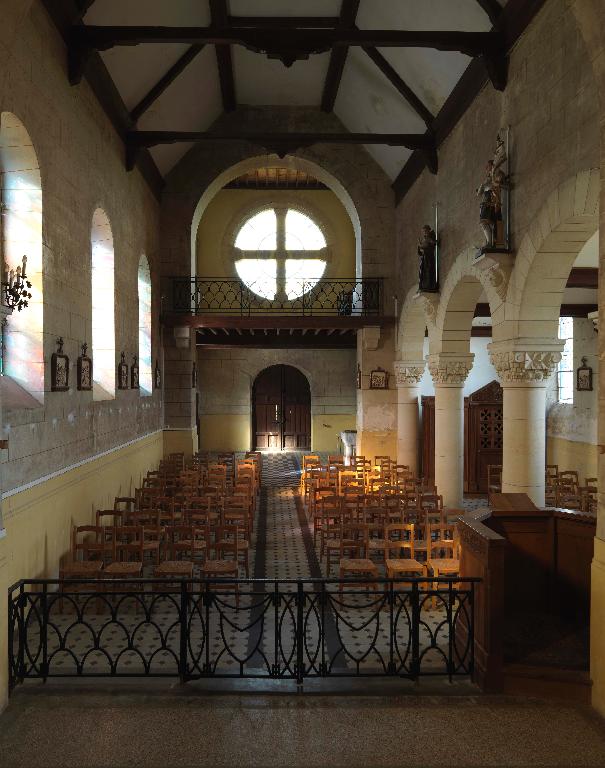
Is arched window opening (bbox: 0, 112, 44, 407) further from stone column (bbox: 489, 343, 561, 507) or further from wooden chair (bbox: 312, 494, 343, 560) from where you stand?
stone column (bbox: 489, 343, 561, 507)

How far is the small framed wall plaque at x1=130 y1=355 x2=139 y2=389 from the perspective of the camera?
46.5 ft

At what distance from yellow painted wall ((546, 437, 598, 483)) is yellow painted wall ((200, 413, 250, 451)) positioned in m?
11.1

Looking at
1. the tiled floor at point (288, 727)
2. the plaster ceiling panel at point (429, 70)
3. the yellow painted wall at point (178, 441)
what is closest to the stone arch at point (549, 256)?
the plaster ceiling panel at point (429, 70)

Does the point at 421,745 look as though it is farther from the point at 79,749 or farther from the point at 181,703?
the point at 79,749

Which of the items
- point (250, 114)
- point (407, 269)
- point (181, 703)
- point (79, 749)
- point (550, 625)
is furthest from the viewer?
point (250, 114)

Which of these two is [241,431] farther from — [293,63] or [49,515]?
[49,515]

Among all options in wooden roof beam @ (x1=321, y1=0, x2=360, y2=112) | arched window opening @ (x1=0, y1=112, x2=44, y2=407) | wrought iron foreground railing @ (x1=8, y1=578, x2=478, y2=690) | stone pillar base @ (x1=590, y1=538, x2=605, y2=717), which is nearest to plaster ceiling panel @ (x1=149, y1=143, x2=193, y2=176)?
wooden roof beam @ (x1=321, y1=0, x2=360, y2=112)

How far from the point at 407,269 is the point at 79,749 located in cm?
1435

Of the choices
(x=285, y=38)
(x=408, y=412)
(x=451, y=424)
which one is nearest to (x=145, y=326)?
(x=408, y=412)

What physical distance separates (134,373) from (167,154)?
6.25 meters

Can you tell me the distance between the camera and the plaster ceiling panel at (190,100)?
14.4m

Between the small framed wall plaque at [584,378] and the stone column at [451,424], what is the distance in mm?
4620

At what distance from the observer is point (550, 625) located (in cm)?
619

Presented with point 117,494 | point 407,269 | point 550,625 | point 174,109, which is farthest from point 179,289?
point 550,625
